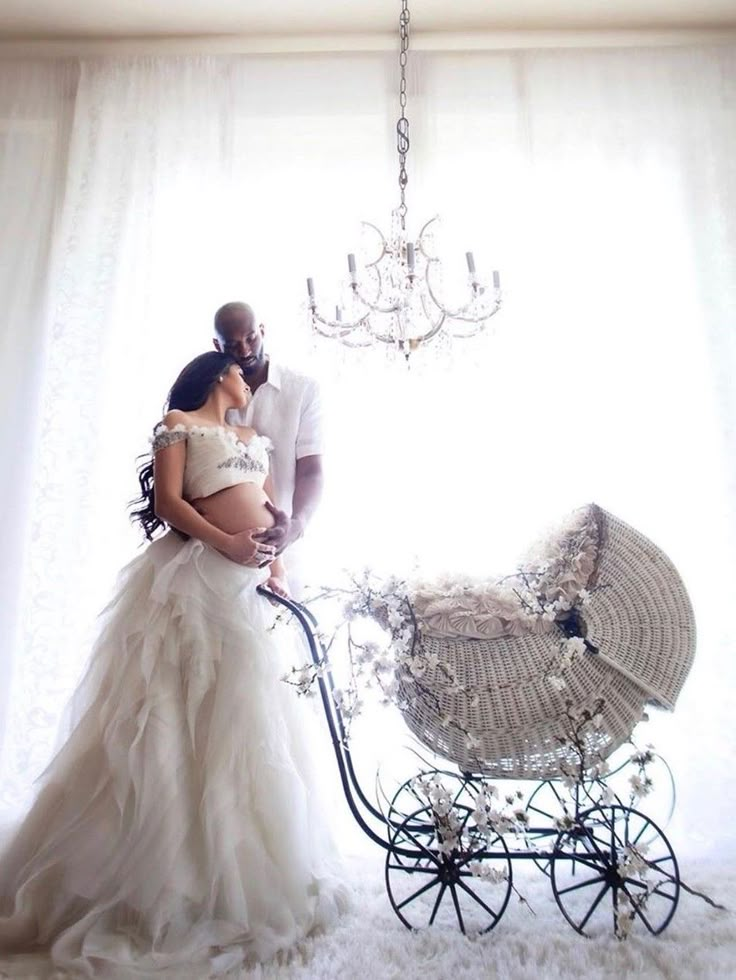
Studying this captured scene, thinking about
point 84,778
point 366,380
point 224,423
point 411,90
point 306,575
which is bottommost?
point 84,778

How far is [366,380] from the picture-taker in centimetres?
252

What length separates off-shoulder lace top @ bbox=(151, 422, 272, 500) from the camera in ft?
5.49

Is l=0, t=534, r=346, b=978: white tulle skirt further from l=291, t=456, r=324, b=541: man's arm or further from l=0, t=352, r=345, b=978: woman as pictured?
l=291, t=456, r=324, b=541: man's arm

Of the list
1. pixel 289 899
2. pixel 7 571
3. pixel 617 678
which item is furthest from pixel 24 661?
pixel 617 678

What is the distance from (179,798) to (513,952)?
762mm

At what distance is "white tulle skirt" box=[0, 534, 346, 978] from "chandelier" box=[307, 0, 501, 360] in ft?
2.90

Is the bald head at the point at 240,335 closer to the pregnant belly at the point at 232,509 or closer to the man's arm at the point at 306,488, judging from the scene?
the man's arm at the point at 306,488

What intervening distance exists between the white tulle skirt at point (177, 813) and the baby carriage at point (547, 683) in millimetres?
177

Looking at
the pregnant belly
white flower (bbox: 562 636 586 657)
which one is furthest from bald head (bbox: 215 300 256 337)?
white flower (bbox: 562 636 586 657)

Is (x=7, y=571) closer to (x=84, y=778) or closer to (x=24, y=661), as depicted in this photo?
(x=24, y=661)

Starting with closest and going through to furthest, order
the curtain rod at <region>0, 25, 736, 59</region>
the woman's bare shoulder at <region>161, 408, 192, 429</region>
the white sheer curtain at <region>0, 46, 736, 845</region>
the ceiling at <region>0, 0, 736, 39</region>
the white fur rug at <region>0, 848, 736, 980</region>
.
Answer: the white fur rug at <region>0, 848, 736, 980</region>, the woman's bare shoulder at <region>161, 408, 192, 429</region>, the white sheer curtain at <region>0, 46, 736, 845</region>, the ceiling at <region>0, 0, 736, 39</region>, the curtain rod at <region>0, 25, 736, 59</region>

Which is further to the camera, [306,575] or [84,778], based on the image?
[306,575]

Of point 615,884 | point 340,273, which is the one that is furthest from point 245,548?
point 340,273

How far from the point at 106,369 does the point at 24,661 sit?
1101 mm
